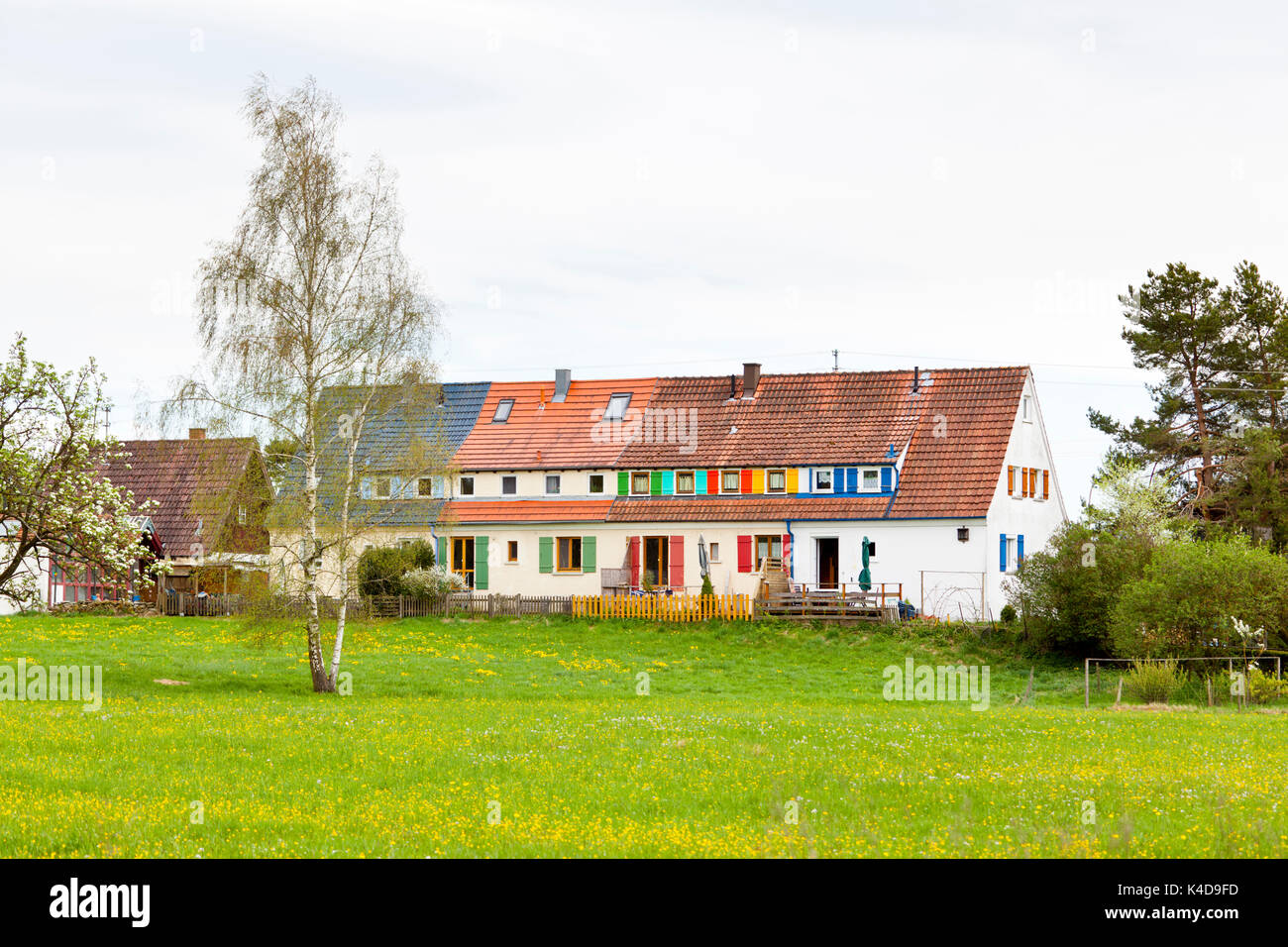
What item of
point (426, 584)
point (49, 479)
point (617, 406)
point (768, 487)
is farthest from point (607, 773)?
point (617, 406)

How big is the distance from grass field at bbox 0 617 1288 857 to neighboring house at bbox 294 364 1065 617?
628 inches

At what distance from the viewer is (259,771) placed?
54.3 feet

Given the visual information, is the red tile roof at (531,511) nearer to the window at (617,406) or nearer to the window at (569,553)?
the window at (569,553)

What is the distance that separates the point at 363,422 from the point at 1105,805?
19.7m

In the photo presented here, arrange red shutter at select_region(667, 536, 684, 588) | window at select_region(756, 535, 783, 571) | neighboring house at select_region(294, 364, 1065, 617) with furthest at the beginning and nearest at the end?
red shutter at select_region(667, 536, 684, 588)
window at select_region(756, 535, 783, 571)
neighboring house at select_region(294, 364, 1065, 617)

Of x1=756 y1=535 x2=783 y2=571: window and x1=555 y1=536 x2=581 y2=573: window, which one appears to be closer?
x1=756 y1=535 x2=783 y2=571: window

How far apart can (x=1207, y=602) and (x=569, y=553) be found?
85.8 ft

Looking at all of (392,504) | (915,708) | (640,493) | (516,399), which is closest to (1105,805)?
(915,708)

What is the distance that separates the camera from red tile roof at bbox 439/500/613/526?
171ft

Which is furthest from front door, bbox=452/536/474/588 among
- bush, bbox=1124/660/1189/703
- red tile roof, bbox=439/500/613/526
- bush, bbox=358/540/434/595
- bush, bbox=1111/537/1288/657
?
bush, bbox=1124/660/1189/703

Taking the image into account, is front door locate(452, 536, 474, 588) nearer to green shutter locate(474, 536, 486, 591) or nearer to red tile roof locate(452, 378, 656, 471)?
green shutter locate(474, 536, 486, 591)

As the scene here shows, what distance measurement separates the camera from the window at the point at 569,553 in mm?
52219

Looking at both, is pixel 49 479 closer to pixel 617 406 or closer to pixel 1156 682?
pixel 1156 682

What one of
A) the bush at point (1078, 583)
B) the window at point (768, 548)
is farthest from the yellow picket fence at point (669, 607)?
the bush at point (1078, 583)
